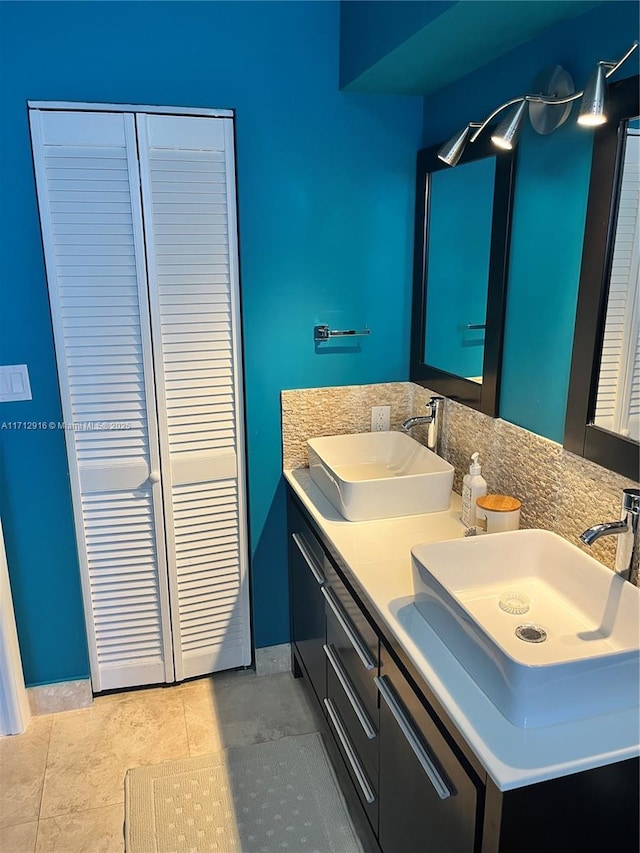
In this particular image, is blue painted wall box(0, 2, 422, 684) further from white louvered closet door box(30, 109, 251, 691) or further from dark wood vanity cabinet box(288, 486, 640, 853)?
dark wood vanity cabinet box(288, 486, 640, 853)

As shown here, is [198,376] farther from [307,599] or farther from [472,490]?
[472,490]

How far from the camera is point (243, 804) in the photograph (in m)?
→ 2.04

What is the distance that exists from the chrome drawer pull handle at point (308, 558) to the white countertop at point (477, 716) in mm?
264

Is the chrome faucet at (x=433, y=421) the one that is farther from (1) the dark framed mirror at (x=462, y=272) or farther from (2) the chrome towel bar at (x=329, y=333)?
(2) the chrome towel bar at (x=329, y=333)

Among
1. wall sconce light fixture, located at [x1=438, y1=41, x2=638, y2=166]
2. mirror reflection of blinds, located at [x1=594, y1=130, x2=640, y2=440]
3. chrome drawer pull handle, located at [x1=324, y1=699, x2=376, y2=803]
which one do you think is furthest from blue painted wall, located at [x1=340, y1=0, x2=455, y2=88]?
chrome drawer pull handle, located at [x1=324, y1=699, x2=376, y2=803]

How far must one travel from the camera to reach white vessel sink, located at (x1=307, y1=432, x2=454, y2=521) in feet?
6.34

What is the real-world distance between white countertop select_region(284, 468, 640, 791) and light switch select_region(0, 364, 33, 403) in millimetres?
1143

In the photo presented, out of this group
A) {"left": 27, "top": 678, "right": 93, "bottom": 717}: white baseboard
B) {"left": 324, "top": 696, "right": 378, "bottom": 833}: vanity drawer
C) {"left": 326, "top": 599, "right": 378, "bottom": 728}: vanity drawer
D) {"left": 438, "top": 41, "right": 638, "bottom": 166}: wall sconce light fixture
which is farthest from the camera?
{"left": 27, "top": 678, "right": 93, "bottom": 717}: white baseboard

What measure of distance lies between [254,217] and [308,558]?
1.15 metres

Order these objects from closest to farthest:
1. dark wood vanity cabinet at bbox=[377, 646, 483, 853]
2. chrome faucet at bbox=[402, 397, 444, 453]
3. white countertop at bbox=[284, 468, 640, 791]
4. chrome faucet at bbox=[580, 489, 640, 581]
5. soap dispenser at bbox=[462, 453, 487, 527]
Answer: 1. white countertop at bbox=[284, 468, 640, 791]
2. dark wood vanity cabinet at bbox=[377, 646, 483, 853]
3. chrome faucet at bbox=[580, 489, 640, 581]
4. soap dispenser at bbox=[462, 453, 487, 527]
5. chrome faucet at bbox=[402, 397, 444, 453]

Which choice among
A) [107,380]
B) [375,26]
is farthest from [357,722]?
[375,26]

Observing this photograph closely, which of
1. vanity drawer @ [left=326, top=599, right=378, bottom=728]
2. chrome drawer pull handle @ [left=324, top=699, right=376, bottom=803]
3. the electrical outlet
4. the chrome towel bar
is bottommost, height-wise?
chrome drawer pull handle @ [left=324, top=699, right=376, bottom=803]

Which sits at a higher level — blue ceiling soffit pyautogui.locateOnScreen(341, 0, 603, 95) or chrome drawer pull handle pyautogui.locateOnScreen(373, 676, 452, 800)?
blue ceiling soffit pyautogui.locateOnScreen(341, 0, 603, 95)

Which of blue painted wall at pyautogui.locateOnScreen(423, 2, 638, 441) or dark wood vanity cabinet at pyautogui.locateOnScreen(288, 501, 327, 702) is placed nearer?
blue painted wall at pyautogui.locateOnScreen(423, 2, 638, 441)
